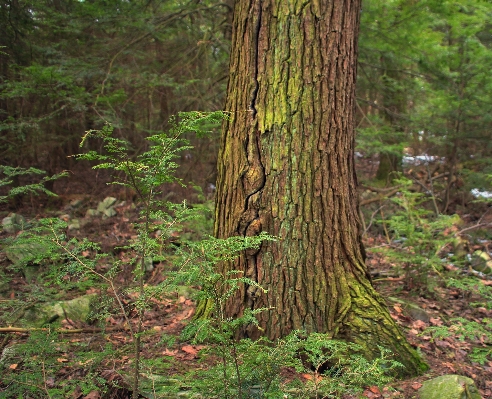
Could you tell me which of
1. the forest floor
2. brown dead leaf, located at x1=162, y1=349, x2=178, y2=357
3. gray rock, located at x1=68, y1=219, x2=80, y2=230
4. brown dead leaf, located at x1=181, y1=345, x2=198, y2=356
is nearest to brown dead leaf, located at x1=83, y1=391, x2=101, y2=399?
the forest floor

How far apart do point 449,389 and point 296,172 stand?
5.84 ft

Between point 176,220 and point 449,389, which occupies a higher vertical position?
point 176,220

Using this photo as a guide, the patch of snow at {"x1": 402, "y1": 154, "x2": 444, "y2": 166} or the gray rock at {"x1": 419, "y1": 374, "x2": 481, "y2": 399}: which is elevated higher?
the patch of snow at {"x1": 402, "y1": 154, "x2": 444, "y2": 166}

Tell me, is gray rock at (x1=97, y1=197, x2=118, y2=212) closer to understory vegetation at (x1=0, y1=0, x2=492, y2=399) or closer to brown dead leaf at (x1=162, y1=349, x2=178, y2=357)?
understory vegetation at (x1=0, y1=0, x2=492, y2=399)

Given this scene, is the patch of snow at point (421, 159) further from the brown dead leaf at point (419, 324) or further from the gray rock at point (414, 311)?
the brown dead leaf at point (419, 324)

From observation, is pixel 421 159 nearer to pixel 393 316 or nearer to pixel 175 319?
pixel 393 316

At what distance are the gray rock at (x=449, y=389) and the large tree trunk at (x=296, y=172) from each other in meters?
0.31

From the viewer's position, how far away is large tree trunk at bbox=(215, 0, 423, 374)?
10.2 ft

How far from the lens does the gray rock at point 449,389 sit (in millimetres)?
2676

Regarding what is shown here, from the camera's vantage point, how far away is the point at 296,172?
10.2 feet

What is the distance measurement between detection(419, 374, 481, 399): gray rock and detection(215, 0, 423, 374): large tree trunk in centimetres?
31

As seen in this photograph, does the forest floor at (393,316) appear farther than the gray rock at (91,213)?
No

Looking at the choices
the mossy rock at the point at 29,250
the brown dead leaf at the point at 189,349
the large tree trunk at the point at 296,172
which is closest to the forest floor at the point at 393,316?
the brown dead leaf at the point at 189,349

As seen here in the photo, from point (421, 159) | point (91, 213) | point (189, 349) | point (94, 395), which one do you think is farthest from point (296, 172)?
point (421, 159)
